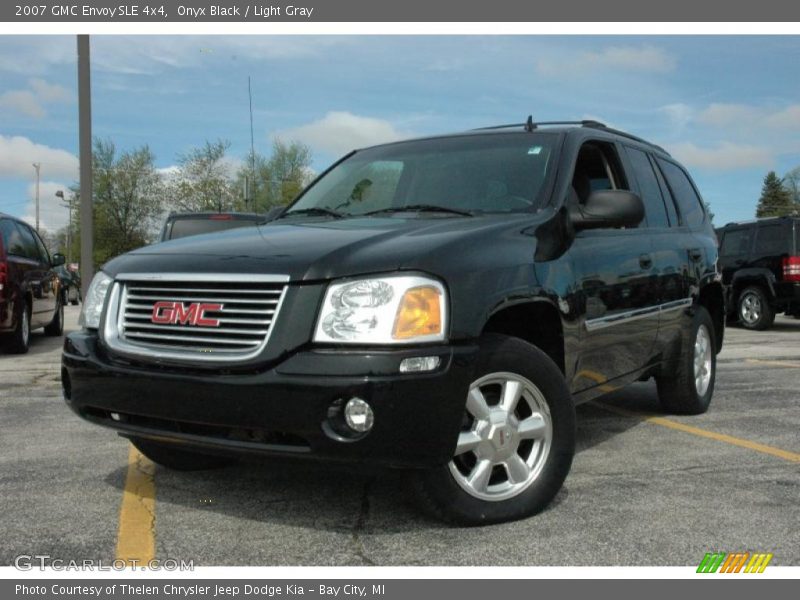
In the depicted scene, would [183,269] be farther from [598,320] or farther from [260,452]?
[598,320]

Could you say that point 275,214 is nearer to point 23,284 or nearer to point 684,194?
point 684,194

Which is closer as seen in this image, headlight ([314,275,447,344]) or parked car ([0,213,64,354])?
headlight ([314,275,447,344])

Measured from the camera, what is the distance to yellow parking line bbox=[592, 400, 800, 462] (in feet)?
15.4

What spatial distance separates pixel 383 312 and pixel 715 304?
3997 mm

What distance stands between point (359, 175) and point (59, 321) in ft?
32.5

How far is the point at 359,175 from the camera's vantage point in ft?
15.9

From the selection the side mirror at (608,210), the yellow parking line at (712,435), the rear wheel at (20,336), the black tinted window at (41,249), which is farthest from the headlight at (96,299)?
the black tinted window at (41,249)

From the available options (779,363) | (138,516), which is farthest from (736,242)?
(138,516)

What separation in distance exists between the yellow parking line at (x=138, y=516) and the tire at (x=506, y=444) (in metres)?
1.03

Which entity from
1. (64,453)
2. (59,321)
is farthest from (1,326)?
(64,453)

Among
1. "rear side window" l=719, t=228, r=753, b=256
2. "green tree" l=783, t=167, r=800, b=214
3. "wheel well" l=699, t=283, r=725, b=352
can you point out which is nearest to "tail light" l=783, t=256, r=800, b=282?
"rear side window" l=719, t=228, r=753, b=256

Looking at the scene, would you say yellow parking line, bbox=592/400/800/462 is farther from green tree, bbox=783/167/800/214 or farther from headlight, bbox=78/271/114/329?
green tree, bbox=783/167/800/214

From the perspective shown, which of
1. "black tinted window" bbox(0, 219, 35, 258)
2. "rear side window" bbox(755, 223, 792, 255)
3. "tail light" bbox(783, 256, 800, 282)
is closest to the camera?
"black tinted window" bbox(0, 219, 35, 258)

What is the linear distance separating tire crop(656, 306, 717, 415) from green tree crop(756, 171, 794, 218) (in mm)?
94614
